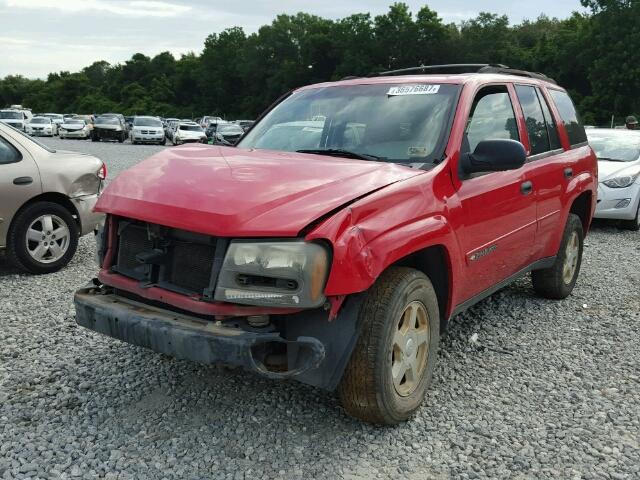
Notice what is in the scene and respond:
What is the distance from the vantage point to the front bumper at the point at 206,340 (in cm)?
278

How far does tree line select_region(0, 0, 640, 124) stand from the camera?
158 ft

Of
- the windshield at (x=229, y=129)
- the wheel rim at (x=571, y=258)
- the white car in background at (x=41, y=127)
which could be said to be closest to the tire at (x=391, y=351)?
the wheel rim at (x=571, y=258)

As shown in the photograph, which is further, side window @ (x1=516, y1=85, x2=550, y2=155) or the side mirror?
side window @ (x1=516, y1=85, x2=550, y2=155)

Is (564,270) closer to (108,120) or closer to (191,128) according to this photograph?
(191,128)

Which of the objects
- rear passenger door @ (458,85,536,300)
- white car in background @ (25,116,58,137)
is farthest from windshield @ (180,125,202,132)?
rear passenger door @ (458,85,536,300)

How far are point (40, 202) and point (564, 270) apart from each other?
5.09 m

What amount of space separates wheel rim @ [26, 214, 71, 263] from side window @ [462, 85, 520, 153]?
441cm

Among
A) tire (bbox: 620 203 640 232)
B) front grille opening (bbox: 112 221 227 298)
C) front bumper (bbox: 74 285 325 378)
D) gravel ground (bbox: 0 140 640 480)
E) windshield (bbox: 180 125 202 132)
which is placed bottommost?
gravel ground (bbox: 0 140 640 480)

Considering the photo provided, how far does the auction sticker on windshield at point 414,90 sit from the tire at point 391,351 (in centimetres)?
137

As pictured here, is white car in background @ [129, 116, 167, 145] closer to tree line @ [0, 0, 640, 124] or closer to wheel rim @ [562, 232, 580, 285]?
tree line @ [0, 0, 640, 124]

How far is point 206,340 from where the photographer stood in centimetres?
280

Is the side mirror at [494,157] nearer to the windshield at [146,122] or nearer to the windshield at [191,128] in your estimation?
the windshield at [191,128]

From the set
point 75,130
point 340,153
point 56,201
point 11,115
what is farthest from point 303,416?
point 11,115

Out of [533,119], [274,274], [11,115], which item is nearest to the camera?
[274,274]
